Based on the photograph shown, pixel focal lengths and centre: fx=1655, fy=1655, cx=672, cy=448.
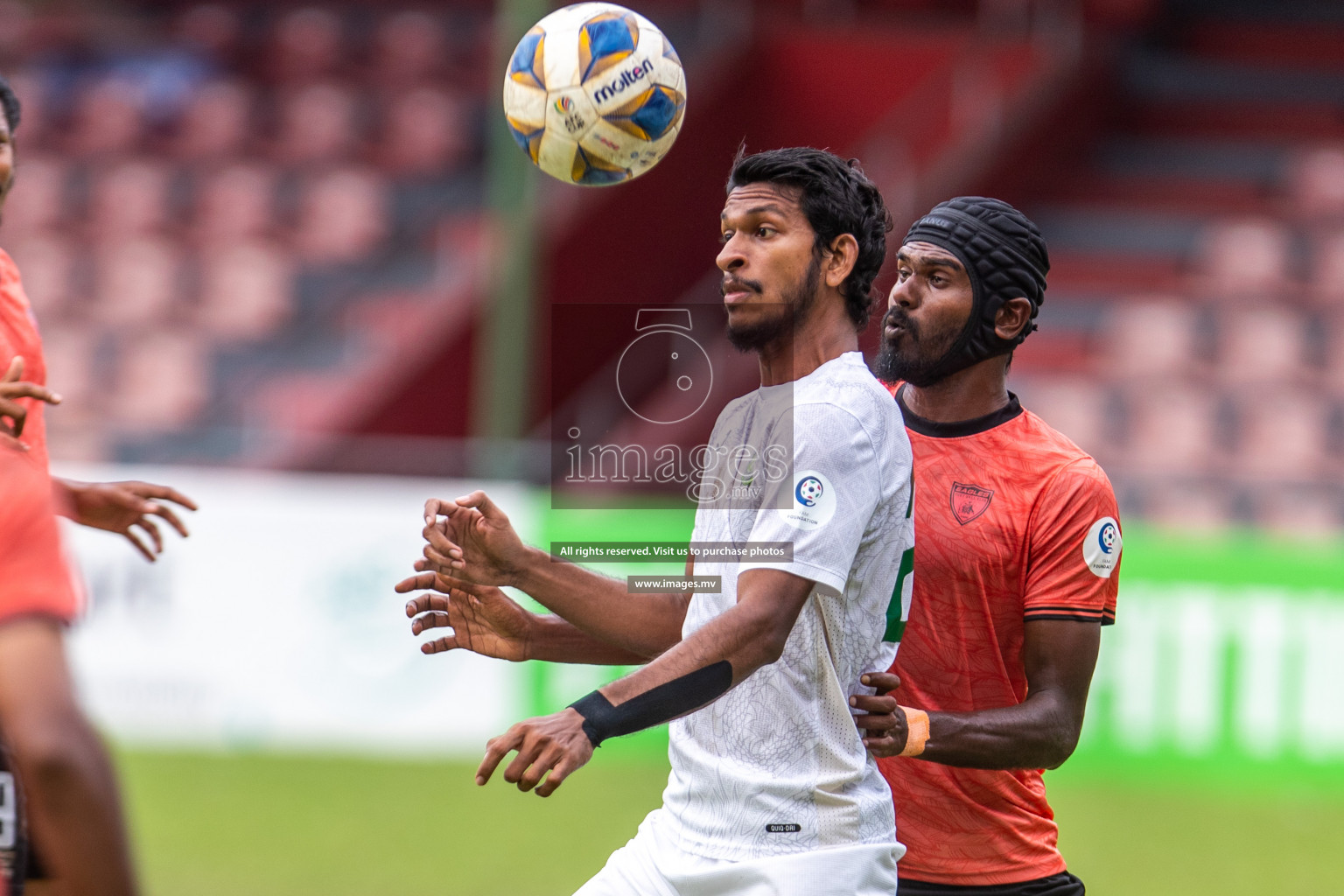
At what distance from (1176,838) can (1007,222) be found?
561 cm

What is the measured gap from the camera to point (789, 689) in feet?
9.97

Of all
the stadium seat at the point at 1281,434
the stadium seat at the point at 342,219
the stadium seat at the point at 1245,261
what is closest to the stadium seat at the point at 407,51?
the stadium seat at the point at 342,219

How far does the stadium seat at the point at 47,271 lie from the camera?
607 inches

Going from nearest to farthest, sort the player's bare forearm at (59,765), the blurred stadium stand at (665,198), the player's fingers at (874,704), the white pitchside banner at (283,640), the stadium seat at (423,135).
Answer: the player's bare forearm at (59,765) < the player's fingers at (874,704) < the white pitchside banner at (283,640) < the blurred stadium stand at (665,198) < the stadium seat at (423,135)

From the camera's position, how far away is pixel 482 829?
851cm

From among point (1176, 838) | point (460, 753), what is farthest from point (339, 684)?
point (1176, 838)

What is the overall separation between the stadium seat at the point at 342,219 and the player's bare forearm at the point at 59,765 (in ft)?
44.1

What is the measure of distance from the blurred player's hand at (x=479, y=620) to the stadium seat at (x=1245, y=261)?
36.5 feet

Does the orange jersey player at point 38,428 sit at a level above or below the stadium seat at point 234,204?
below

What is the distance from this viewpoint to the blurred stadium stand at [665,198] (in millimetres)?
13039

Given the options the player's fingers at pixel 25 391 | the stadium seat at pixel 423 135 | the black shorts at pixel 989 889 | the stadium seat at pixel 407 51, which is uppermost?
the stadium seat at pixel 407 51

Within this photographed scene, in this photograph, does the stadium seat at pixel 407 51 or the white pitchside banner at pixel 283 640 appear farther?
the stadium seat at pixel 407 51

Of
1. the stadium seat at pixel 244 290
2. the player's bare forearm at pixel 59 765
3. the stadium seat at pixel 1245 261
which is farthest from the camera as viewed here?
the stadium seat at pixel 244 290

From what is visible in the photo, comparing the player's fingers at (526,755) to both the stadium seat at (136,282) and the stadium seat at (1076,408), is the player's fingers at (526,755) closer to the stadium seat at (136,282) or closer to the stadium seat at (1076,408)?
the stadium seat at (1076,408)
